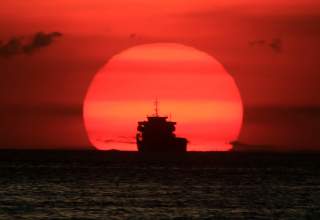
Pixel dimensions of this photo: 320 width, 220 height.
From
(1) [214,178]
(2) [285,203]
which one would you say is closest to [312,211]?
(2) [285,203]

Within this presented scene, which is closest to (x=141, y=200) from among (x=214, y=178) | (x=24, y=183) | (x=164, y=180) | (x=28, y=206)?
(x=28, y=206)

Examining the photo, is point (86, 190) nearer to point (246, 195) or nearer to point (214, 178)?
point (246, 195)

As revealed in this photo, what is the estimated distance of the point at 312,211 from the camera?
7369cm

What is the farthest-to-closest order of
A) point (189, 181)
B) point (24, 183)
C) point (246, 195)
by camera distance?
point (189, 181), point (24, 183), point (246, 195)

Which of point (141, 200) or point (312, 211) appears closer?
point (312, 211)

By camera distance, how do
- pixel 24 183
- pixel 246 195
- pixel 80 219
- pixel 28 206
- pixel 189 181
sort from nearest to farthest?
pixel 80 219 → pixel 28 206 → pixel 246 195 → pixel 24 183 → pixel 189 181

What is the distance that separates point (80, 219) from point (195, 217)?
7.34 m

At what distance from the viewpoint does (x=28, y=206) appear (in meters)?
73.5

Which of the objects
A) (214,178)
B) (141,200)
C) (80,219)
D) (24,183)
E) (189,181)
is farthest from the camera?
(214,178)

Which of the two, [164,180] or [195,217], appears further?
[164,180]

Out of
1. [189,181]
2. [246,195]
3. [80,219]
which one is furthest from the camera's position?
[189,181]

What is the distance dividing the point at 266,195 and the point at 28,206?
23.4 m

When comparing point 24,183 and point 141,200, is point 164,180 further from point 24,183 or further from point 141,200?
point 141,200

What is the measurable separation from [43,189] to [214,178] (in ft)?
106
